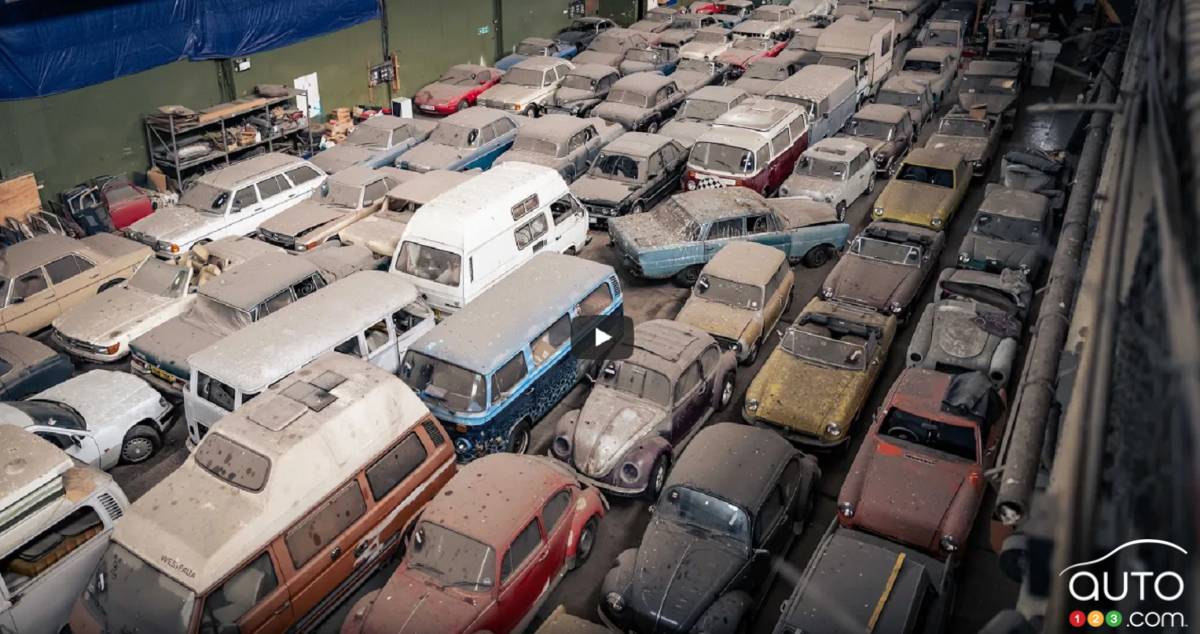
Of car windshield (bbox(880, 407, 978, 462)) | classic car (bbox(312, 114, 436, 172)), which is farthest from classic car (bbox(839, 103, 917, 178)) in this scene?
car windshield (bbox(880, 407, 978, 462))

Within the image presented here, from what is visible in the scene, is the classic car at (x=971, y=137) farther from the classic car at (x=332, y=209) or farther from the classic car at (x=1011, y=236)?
the classic car at (x=332, y=209)

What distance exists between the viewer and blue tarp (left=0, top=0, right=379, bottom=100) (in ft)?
53.0

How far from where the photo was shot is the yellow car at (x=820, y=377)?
11.6 meters

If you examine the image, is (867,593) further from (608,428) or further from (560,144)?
(560,144)

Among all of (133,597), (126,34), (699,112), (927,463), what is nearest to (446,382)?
(133,597)

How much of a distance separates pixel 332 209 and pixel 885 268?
1003 centimetres

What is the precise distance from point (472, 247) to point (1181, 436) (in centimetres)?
1191

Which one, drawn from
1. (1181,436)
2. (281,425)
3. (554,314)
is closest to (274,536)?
(281,425)

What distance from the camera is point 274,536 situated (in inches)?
351

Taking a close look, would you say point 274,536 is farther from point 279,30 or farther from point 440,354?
point 279,30

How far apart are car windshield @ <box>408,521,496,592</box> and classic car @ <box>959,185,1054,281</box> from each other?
1003 cm

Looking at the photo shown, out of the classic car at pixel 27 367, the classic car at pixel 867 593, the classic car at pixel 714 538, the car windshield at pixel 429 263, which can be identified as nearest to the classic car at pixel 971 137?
the car windshield at pixel 429 263

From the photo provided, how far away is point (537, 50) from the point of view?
91.0ft

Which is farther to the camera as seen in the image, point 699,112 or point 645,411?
point 699,112
